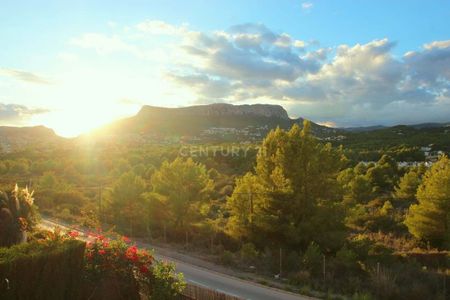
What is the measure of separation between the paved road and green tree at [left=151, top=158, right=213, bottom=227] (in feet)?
28.5

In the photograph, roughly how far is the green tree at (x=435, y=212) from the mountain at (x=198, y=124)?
11223cm

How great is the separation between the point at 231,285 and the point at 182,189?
41.4 feet

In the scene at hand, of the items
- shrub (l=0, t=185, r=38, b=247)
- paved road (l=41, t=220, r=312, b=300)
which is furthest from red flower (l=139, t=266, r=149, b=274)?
paved road (l=41, t=220, r=312, b=300)

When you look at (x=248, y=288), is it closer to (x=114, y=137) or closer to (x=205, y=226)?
(x=205, y=226)

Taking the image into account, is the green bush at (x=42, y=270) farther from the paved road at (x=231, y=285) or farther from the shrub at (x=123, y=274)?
the paved road at (x=231, y=285)

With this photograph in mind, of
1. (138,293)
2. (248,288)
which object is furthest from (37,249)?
(248,288)

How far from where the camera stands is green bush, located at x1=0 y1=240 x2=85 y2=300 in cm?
724

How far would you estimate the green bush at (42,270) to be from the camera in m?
7.24

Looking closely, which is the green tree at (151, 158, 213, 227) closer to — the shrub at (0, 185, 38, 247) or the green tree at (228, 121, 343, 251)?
the green tree at (228, 121, 343, 251)

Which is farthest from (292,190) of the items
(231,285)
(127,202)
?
(127,202)

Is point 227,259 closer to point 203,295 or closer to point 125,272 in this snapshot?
point 203,295

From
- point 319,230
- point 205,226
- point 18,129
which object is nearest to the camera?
point 319,230

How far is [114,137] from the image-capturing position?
150 metres

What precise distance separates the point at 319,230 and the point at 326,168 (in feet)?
13.1
